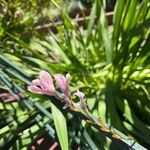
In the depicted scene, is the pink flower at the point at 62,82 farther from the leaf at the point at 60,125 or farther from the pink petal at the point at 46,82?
the leaf at the point at 60,125

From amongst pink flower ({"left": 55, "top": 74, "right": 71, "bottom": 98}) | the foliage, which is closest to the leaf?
the foliage

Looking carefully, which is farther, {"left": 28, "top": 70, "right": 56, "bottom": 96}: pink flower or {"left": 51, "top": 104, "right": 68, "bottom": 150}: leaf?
{"left": 51, "top": 104, "right": 68, "bottom": 150}: leaf

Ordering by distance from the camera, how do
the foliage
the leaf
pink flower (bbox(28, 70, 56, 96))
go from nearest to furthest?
pink flower (bbox(28, 70, 56, 96)) < the leaf < the foliage

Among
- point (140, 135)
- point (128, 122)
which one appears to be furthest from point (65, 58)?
point (140, 135)

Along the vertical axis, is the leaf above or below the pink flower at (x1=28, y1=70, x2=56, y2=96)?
below

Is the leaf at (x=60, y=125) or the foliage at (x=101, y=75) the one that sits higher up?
the foliage at (x=101, y=75)

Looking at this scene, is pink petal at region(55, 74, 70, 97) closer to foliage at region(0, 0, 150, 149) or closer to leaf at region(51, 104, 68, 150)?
leaf at region(51, 104, 68, 150)

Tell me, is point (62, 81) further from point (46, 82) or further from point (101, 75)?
point (101, 75)

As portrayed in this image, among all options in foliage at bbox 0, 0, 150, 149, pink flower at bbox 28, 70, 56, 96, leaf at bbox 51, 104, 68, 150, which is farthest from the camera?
foliage at bbox 0, 0, 150, 149

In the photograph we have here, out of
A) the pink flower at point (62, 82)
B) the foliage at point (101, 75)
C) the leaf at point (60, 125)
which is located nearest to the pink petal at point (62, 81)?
the pink flower at point (62, 82)
